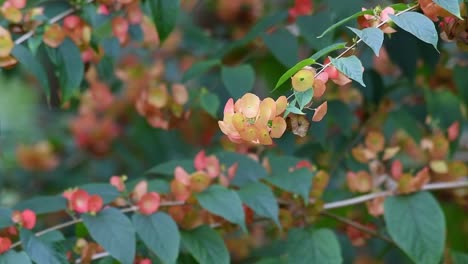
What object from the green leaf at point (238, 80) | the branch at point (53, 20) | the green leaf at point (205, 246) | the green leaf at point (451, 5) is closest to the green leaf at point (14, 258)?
the green leaf at point (205, 246)

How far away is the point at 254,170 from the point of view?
45.3 inches

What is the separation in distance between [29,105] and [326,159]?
5.88ft

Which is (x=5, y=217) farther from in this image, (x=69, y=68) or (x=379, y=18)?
(x=379, y=18)

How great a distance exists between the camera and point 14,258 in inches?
35.1

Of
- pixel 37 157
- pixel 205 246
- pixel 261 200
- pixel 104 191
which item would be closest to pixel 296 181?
pixel 261 200

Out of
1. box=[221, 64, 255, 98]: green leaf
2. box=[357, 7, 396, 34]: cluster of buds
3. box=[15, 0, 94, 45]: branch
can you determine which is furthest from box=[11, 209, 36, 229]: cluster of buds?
box=[357, 7, 396, 34]: cluster of buds

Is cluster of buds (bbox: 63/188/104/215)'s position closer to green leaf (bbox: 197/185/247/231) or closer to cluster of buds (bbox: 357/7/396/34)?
green leaf (bbox: 197/185/247/231)

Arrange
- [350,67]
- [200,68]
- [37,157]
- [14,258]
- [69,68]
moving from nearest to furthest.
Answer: [350,67] → [14,258] → [69,68] → [200,68] → [37,157]

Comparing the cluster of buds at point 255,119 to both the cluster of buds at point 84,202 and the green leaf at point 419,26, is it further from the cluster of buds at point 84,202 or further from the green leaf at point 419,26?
the cluster of buds at point 84,202

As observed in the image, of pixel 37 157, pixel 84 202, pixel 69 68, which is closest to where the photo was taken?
pixel 84 202

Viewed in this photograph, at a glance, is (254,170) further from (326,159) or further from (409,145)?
(409,145)

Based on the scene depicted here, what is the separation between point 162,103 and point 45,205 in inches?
13.5

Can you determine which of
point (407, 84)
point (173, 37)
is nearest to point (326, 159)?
point (407, 84)

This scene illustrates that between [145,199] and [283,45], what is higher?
[283,45]
